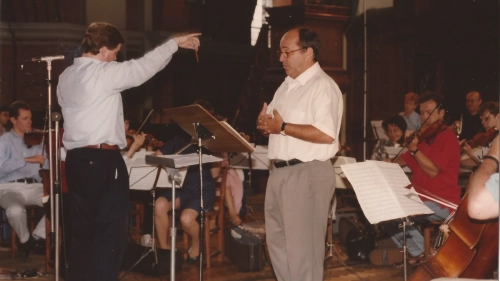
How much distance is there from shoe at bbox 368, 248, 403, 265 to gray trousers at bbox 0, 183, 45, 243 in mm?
3153

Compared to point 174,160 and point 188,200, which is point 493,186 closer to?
point 174,160

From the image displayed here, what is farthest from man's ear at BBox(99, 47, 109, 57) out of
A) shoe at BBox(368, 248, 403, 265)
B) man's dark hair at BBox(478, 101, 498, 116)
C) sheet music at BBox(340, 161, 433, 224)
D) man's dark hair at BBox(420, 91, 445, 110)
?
man's dark hair at BBox(478, 101, 498, 116)

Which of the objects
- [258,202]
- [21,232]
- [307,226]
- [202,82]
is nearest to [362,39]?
[258,202]

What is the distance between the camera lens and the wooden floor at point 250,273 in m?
5.52

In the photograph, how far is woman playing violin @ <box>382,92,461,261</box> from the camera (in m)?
5.30

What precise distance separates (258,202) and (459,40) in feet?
15.6

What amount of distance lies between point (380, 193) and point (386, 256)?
252 cm

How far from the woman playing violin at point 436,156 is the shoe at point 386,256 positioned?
741 millimetres

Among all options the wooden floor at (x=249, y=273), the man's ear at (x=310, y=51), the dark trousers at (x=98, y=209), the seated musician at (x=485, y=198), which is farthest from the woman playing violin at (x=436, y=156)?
the seated musician at (x=485, y=198)

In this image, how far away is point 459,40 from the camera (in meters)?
11.3

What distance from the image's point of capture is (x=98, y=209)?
392 centimetres

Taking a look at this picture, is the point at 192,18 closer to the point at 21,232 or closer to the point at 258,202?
the point at 258,202

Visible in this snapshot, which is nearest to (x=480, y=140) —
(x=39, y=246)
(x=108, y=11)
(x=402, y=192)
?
(x=402, y=192)

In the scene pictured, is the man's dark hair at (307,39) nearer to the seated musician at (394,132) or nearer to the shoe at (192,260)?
the shoe at (192,260)
